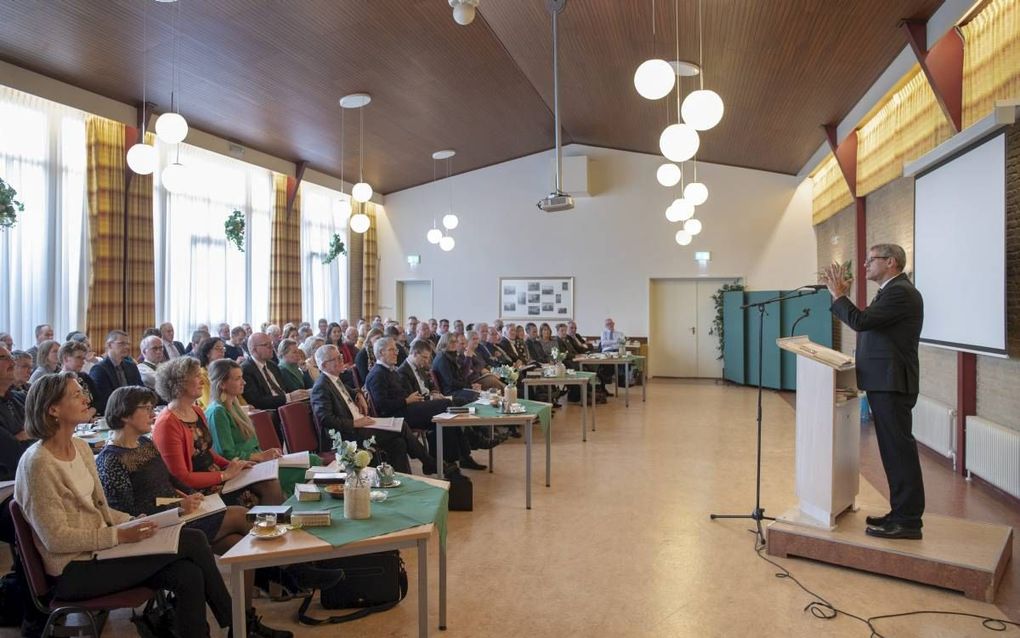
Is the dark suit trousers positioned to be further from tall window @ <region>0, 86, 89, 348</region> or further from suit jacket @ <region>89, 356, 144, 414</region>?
tall window @ <region>0, 86, 89, 348</region>

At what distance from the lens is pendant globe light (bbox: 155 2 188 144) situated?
4984 millimetres

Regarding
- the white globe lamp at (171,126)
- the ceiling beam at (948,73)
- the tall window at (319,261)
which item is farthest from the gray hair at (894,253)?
the tall window at (319,261)

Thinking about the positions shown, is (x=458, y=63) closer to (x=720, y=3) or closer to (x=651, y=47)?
(x=651, y=47)

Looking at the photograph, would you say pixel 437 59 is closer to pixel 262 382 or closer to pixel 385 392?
pixel 385 392

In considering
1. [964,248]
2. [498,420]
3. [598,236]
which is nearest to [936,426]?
[964,248]

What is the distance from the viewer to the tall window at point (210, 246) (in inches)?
354

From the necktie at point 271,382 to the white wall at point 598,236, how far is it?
8656 millimetres

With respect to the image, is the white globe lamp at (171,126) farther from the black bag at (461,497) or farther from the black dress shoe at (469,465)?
the black dress shoe at (469,465)

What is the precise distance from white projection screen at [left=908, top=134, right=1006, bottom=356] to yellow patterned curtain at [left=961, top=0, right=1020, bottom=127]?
1.10 ft

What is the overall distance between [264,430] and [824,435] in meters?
3.44

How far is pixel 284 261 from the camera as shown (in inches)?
445

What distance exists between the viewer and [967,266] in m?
5.26

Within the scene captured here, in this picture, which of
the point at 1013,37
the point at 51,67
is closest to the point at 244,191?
the point at 51,67

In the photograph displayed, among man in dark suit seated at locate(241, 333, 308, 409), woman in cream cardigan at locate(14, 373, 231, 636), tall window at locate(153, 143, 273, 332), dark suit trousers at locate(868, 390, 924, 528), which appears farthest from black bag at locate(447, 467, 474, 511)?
tall window at locate(153, 143, 273, 332)
